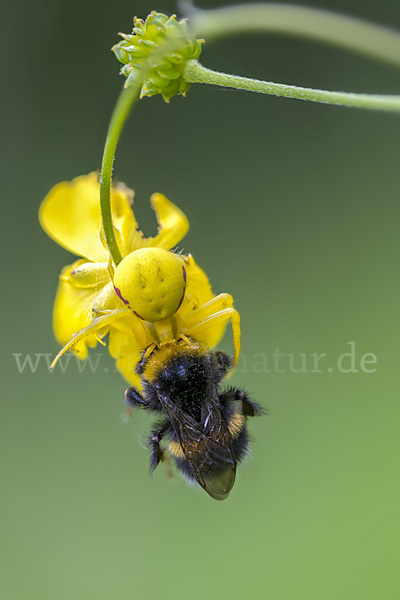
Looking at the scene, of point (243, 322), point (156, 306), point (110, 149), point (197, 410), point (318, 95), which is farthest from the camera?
point (243, 322)

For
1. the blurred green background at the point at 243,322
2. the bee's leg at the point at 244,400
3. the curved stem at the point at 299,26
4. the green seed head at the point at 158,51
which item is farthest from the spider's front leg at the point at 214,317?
the blurred green background at the point at 243,322

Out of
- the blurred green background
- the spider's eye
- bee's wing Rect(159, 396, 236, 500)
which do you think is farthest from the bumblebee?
the blurred green background

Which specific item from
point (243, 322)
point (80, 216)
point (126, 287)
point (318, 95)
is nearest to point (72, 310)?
point (80, 216)

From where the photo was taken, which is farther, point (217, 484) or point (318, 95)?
point (217, 484)

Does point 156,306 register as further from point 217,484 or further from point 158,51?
point 158,51

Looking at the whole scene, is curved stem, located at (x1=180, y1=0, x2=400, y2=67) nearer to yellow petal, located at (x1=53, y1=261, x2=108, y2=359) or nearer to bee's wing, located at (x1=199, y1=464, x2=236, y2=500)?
yellow petal, located at (x1=53, y1=261, x2=108, y2=359)

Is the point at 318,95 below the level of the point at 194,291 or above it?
above

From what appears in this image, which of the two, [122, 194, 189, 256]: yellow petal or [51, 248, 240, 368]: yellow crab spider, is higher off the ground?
[122, 194, 189, 256]: yellow petal
